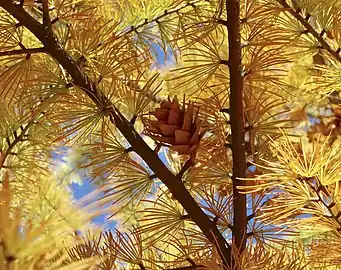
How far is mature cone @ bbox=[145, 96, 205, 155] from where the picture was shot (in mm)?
578

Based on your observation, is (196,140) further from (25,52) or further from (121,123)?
(25,52)

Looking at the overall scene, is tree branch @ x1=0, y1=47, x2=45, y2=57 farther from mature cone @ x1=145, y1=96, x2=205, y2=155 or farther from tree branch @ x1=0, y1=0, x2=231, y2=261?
mature cone @ x1=145, y1=96, x2=205, y2=155

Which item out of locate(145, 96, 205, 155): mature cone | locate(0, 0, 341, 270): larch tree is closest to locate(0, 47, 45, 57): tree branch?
locate(0, 0, 341, 270): larch tree

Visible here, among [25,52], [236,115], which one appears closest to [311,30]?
[236,115]

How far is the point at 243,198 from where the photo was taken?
0.58 m

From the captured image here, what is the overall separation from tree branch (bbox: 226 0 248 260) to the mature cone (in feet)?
0.12

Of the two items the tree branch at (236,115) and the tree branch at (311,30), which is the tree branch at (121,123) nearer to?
the tree branch at (236,115)

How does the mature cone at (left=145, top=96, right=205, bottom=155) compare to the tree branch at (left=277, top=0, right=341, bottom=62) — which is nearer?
the mature cone at (left=145, top=96, right=205, bottom=155)

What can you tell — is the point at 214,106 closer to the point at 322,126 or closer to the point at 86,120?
the point at 86,120

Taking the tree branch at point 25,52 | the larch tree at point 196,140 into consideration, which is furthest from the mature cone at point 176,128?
the tree branch at point 25,52

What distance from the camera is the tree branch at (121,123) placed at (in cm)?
55

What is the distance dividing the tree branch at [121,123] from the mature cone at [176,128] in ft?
0.06

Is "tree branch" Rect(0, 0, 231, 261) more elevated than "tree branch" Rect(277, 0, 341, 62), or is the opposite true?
"tree branch" Rect(277, 0, 341, 62)

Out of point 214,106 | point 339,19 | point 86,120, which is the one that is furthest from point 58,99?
point 339,19
